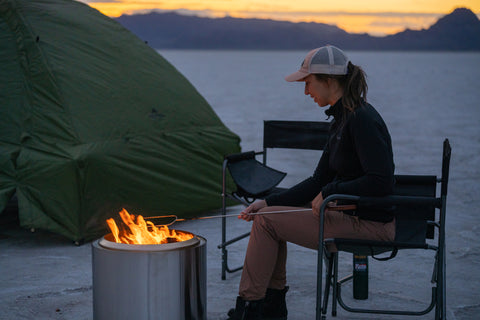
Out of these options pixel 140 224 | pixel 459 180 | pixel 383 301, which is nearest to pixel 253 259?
pixel 140 224

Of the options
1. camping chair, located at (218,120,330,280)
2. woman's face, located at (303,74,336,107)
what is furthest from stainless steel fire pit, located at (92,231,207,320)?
camping chair, located at (218,120,330,280)

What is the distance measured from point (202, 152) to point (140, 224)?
2370mm

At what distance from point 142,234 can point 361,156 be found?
3.36 feet

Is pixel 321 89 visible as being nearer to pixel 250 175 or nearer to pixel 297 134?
pixel 250 175

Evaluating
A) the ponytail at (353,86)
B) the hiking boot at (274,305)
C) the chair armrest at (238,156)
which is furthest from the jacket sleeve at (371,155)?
the chair armrest at (238,156)

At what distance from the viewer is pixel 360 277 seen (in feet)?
11.2

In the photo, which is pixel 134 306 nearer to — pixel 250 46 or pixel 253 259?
pixel 253 259

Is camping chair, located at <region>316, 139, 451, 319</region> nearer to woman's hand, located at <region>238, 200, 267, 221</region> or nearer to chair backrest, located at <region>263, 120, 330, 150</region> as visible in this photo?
woman's hand, located at <region>238, 200, 267, 221</region>

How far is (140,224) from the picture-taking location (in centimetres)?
281

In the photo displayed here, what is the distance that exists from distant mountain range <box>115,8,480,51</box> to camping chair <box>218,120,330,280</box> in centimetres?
17160

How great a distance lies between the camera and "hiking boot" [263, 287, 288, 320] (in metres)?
2.94

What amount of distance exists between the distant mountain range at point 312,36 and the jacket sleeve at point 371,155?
17322 cm

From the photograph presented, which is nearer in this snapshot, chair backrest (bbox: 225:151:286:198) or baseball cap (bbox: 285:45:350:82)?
baseball cap (bbox: 285:45:350:82)

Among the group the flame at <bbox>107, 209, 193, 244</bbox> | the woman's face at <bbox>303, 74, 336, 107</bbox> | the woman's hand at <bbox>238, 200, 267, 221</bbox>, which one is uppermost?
the woman's face at <bbox>303, 74, 336, 107</bbox>
